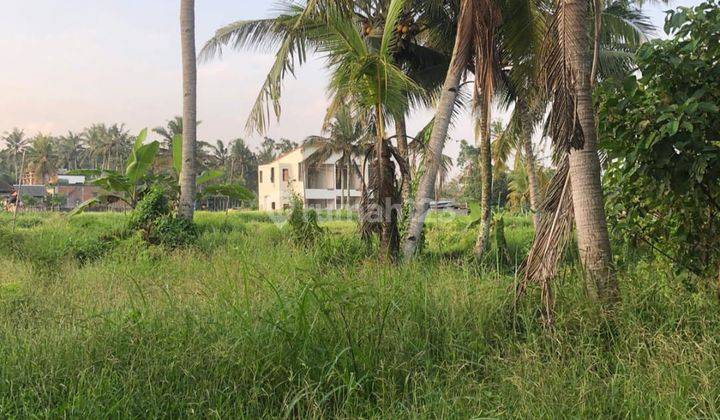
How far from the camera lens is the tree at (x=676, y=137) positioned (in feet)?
9.55

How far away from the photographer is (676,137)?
9.72 ft

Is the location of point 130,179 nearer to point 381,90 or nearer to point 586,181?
point 381,90

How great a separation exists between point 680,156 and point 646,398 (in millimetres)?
1509

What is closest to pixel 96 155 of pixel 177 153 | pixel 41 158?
pixel 41 158

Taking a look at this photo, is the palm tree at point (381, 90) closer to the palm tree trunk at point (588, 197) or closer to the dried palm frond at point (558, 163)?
the dried palm frond at point (558, 163)

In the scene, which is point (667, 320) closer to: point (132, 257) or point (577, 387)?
point (577, 387)

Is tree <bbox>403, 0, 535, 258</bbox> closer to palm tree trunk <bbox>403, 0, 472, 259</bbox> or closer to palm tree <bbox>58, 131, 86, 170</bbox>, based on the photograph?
palm tree trunk <bbox>403, 0, 472, 259</bbox>

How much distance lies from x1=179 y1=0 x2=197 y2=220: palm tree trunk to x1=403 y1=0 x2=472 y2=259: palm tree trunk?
4241 mm

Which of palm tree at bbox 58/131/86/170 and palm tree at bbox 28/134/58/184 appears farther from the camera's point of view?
palm tree at bbox 58/131/86/170

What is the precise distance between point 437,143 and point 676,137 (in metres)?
3.84

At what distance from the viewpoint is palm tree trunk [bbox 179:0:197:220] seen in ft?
28.1

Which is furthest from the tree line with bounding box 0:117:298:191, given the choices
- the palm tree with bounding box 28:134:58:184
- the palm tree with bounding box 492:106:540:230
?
the palm tree with bounding box 492:106:540:230

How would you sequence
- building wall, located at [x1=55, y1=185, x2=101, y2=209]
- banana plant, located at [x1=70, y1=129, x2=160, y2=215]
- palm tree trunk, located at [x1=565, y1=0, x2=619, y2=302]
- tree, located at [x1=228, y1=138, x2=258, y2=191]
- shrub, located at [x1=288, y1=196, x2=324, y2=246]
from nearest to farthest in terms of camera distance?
palm tree trunk, located at [x1=565, y1=0, x2=619, y2=302], shrub, located at [x1=288, y1=196, x2=324, y2=246], banana plant, located at [x1=70, y1=129, x2=160, y2=215], building wall, located at [x1=55, y1=185, x2=101, y2=209], tree, located at [x1=228, y1=138, x2=258, y2=191]

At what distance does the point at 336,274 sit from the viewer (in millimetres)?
4738
